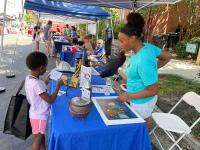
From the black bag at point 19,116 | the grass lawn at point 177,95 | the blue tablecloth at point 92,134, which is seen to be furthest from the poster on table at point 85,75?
the grass lawn at point 177,95

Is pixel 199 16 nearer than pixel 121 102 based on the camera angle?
No

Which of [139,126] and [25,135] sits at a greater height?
[139,126]

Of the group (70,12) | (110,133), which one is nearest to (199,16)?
(70,12)

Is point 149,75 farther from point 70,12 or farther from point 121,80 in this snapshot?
point 70,12

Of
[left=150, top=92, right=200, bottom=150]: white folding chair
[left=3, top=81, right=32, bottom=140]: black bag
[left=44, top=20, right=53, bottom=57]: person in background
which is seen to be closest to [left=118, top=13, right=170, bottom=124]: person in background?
[left=150, top=92, right=200, bottom=150]: white folding chair

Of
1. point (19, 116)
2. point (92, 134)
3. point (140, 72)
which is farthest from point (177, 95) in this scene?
point (92, 134)

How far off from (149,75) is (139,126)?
18.2 inches

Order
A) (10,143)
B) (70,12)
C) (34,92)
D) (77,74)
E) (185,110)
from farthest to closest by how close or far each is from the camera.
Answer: (70,12) → (185,110) → (10,143) → (77,74) → (34,92)

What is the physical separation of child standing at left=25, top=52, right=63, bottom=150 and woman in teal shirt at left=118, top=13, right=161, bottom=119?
78 cm

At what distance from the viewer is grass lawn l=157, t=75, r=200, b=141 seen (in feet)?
16.0

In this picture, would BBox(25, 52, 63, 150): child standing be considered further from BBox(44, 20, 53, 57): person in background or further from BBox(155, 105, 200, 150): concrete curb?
BBox(44, 20, 53, 57): person in background

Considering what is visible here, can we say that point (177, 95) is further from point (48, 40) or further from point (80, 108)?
point (48, 40)

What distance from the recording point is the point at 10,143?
141 inches

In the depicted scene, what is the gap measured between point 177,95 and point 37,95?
4.68 meters
